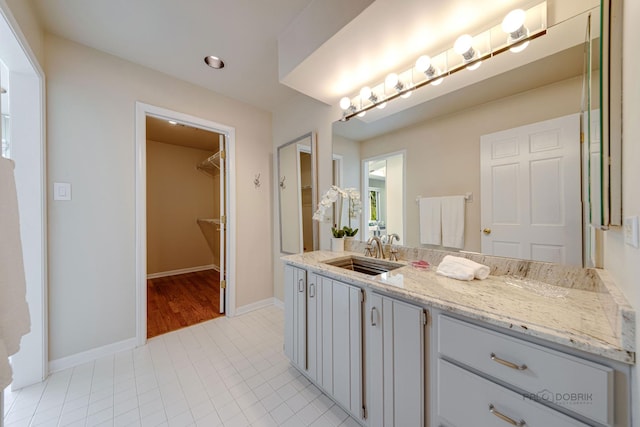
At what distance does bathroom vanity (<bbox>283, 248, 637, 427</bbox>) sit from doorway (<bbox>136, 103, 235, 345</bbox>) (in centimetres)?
161

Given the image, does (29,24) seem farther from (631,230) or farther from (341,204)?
(631,230)

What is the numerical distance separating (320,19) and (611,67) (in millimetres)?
1378

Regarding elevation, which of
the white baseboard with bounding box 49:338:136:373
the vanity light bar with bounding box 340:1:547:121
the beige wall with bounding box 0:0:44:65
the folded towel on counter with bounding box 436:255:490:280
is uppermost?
the beige wall with bounding box 0:0:44:65

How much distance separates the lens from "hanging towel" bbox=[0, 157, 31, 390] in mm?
771

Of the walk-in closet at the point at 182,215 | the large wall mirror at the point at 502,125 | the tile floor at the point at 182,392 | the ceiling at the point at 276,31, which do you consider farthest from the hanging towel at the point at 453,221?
the walk-in closet at the point at 182,215

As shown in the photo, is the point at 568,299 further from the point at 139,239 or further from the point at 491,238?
the point at 139,239

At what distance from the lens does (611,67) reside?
0.79 metres

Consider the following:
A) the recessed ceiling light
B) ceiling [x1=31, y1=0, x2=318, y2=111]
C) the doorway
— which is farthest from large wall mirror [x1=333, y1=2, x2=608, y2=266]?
the doorway

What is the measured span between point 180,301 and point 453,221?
335 centimetres

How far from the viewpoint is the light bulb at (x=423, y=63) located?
1412 millimetres

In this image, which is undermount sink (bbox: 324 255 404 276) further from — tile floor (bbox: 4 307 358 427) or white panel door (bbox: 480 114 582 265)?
tile floor (bbox: 4 307 358 427)

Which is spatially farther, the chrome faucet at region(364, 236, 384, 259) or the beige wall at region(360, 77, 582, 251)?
the chrome faucet at region(364, 236, 384, 259)

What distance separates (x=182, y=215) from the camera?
4.43m

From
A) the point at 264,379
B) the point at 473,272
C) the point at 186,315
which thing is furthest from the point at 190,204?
the point at 473,272
